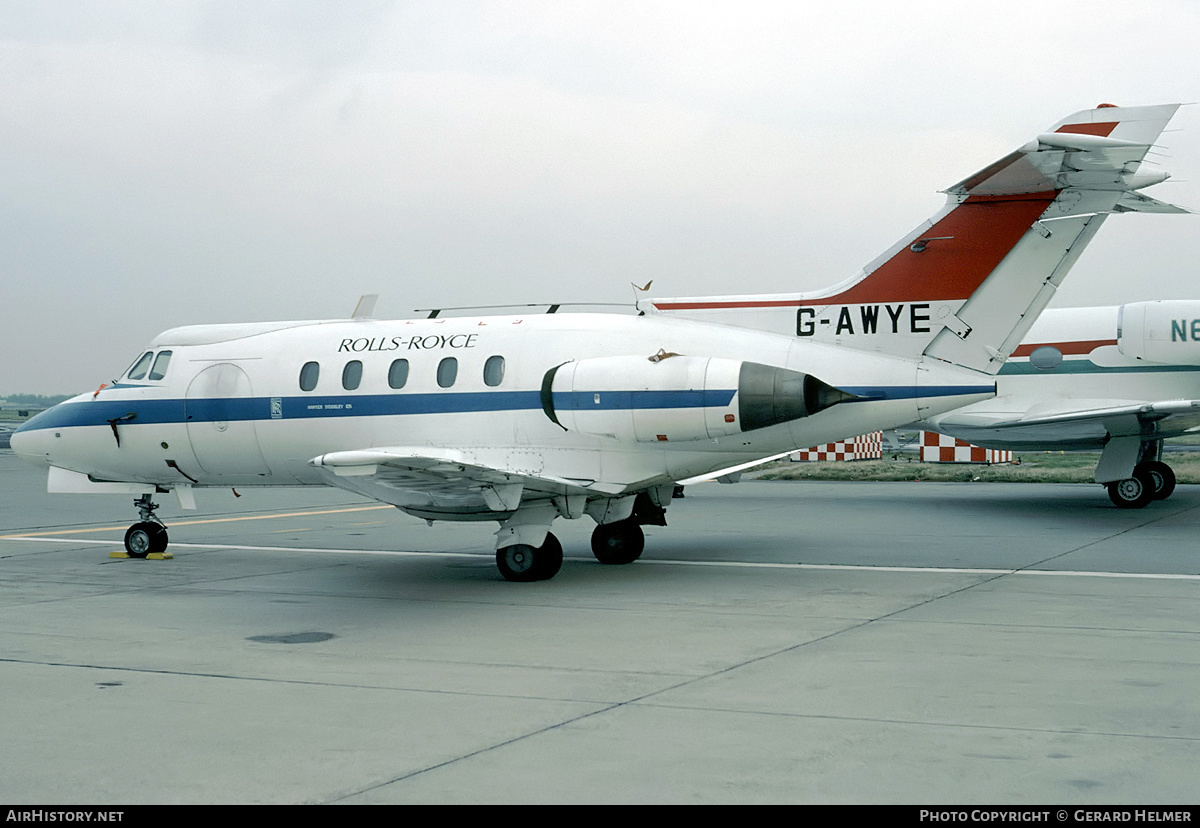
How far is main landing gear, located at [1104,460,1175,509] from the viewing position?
19.5 metres

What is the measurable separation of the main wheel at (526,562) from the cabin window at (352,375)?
2.68 m

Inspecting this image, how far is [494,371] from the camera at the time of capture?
1208 cm

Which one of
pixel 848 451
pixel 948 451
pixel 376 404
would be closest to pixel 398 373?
pixel 376 404

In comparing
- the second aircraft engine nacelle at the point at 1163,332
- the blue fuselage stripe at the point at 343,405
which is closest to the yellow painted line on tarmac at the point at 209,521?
the blue fuselage stripe at the point at 343,405

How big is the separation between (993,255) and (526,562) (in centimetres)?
588

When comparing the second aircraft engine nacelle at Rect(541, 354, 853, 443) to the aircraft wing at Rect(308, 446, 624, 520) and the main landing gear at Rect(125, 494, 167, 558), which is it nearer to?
the aircraft wing at Rect(308, 446, 624, 520)

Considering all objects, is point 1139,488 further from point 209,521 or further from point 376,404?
point 209,521

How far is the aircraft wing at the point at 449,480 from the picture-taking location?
32.8 feet

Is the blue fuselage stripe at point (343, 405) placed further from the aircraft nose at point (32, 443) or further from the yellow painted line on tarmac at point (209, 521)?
the yellow painted line on tarmac at point (209, 521)

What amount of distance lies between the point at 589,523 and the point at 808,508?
4669 millimetres

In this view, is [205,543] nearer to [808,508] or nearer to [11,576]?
[11,576]
